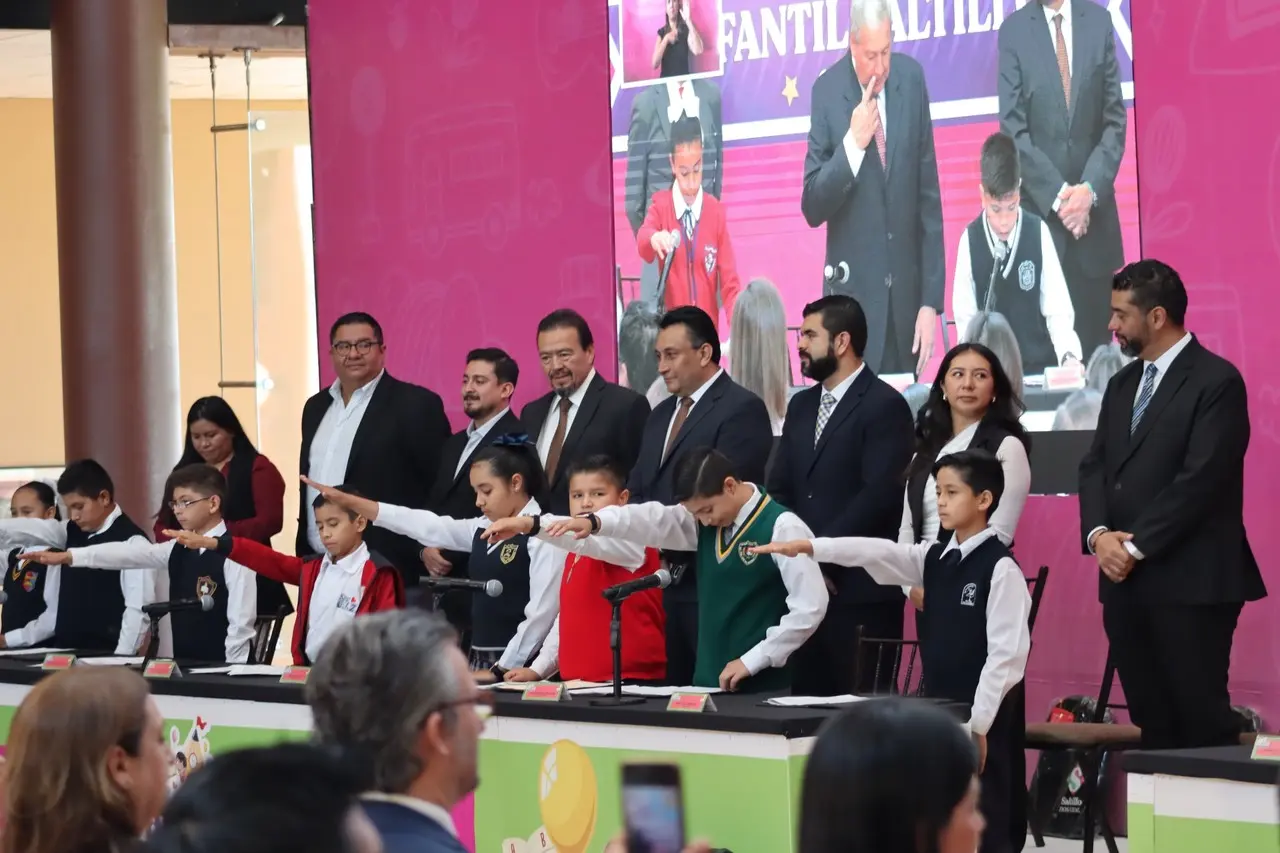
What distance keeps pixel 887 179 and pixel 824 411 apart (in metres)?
1.37

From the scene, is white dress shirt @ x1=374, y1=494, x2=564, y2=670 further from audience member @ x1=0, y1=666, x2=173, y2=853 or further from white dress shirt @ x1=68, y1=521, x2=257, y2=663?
audience member @ x1=0, y1=666, x2=173, y2=853

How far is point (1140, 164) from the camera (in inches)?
221

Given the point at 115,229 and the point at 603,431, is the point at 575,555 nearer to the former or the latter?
the point at 603,431

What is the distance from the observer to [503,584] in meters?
5.32

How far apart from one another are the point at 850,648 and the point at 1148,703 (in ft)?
2.74

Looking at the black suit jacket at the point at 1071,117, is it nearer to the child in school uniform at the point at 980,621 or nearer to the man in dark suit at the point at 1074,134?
the man in dark suit at the point at 1074,134

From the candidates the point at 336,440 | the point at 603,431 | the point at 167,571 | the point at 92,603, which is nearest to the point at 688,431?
the point at 603,431

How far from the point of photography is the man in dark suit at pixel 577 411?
5723 mm

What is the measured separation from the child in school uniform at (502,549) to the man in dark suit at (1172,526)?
157 cm

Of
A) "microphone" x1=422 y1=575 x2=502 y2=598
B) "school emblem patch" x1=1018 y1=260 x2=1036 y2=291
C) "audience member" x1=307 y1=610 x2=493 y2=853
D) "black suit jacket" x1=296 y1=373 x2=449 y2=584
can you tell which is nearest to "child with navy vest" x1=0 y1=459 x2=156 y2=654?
"black suit jacket" x1=296 y1=373 x2=449 y2=584

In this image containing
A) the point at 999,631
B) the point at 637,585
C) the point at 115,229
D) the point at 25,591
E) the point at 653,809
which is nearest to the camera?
the point at 653,809

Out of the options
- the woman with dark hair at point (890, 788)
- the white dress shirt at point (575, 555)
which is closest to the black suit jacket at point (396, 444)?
the white dress shirt at point (575, 555)

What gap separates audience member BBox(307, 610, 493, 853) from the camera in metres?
1.94

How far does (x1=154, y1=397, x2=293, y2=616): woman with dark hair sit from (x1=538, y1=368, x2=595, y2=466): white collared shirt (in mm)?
1189
